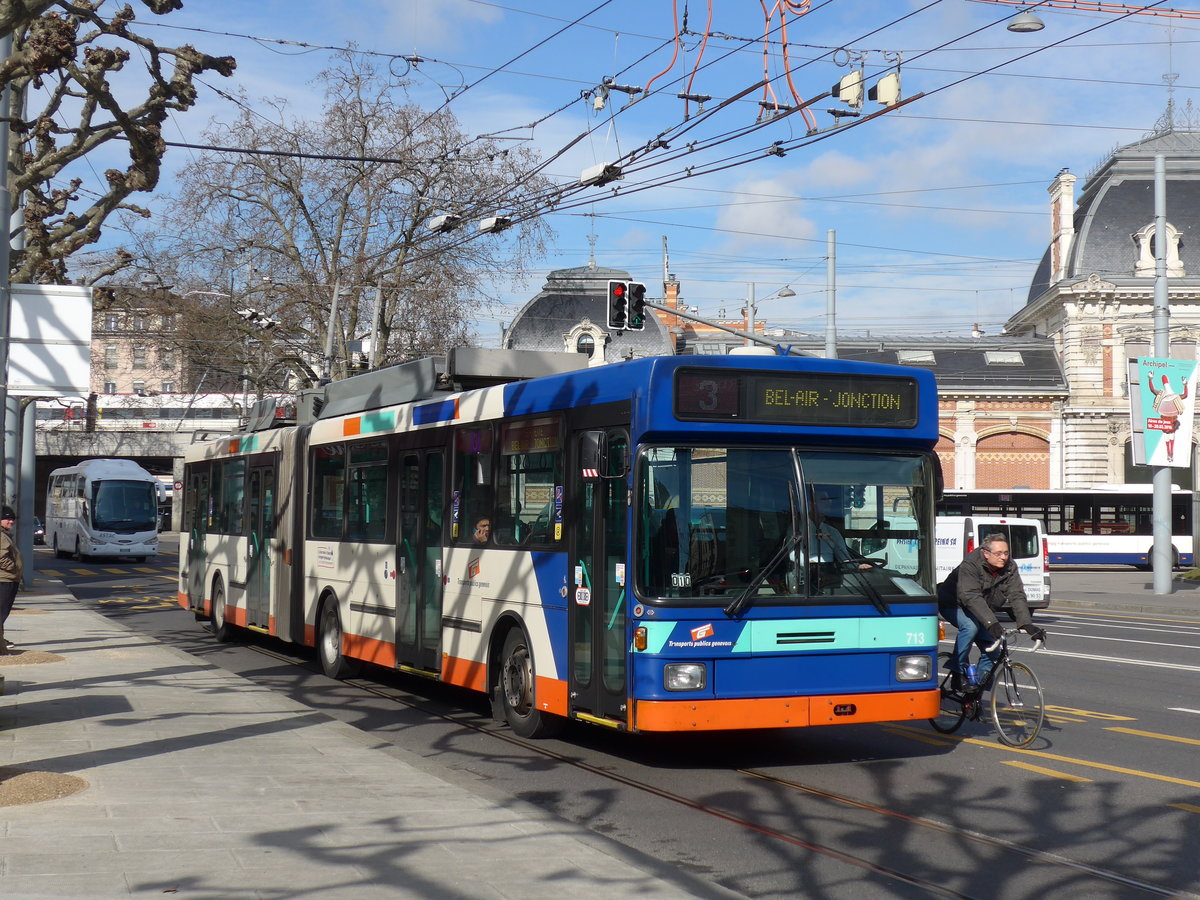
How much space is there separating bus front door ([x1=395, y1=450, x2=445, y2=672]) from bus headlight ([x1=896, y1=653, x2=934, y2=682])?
4.45 meters

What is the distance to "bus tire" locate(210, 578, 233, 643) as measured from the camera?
2003cm

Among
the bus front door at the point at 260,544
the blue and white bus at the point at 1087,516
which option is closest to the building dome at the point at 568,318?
the blue and white bus at the point at 1087,516

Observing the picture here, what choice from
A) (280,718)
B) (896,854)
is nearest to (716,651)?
(896,854)

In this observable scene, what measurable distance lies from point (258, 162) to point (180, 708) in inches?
1106

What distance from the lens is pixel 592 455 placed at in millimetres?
9828

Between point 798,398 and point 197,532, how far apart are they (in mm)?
14428

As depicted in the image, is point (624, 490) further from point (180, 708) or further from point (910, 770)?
point (180, 708)

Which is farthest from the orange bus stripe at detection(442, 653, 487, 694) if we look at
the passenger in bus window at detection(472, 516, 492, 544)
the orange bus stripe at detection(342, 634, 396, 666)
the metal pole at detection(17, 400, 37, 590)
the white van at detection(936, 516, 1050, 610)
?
the metal pole at detection(17, 400, 37, 590)

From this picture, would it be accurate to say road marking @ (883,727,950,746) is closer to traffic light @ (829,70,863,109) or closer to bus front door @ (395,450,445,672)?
bus front door @ (395,450,445,672)

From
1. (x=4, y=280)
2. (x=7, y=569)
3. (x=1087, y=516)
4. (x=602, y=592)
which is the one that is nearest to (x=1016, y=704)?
(x=602, y=592)

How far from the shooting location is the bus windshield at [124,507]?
1933 inches

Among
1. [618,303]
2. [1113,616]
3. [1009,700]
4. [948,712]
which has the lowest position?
[1113,616]

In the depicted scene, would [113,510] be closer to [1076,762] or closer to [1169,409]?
[1169,409]

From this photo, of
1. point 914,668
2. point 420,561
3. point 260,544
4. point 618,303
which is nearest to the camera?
point 914,668
